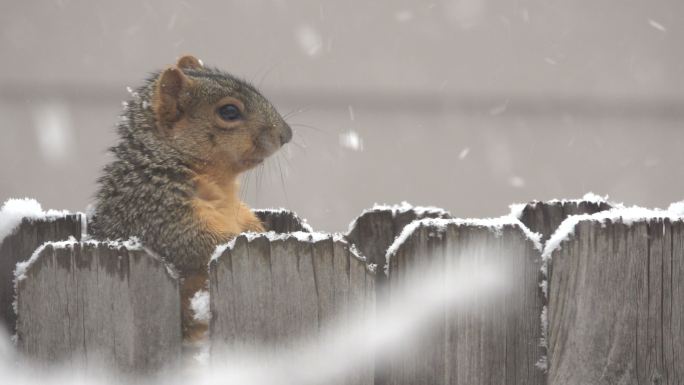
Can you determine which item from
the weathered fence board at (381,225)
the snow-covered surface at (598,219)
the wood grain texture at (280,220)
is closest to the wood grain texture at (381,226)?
the weathered fence board at (381,225)

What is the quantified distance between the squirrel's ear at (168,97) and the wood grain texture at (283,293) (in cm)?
76

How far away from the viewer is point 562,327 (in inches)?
56.6

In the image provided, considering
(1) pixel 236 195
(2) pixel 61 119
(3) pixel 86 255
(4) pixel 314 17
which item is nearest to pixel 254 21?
(4) pixel 314 17

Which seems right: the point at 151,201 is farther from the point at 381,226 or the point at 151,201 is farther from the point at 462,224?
the point at 462,224

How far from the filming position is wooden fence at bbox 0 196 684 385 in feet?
4.61

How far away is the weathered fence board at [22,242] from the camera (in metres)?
1.70

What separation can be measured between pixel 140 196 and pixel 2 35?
214cm

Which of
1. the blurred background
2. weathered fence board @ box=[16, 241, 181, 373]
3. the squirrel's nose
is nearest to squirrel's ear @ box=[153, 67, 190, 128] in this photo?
the squirrel's nose

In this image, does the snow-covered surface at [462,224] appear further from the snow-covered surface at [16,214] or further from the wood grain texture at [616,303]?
the snow-covered surface at [16,214]

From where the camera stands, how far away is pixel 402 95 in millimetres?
3807

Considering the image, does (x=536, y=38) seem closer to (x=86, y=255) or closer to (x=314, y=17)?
(x=314, y=17)

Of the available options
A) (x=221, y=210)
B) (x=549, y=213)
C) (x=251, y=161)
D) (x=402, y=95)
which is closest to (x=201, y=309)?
(x=221, y=210)

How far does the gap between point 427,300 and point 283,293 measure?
27 centimetres

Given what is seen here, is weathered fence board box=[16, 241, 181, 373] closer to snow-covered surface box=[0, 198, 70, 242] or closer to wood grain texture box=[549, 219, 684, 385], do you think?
snow-covered surface box=[0, 198, 70, 242]
